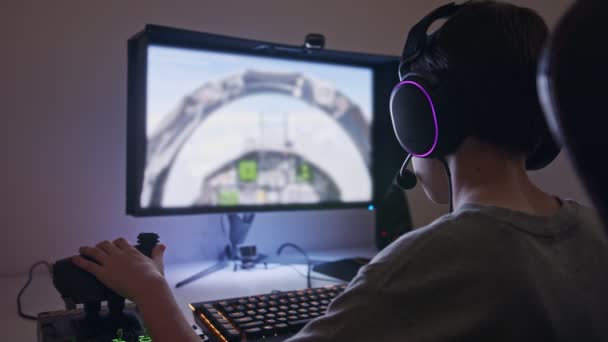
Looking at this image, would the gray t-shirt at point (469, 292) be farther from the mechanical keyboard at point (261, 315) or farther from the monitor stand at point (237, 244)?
the monitor stand at point (237, 244)

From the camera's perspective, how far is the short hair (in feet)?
1.90

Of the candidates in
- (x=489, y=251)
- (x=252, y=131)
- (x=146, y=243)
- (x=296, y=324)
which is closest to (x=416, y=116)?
(x=489, y=251)

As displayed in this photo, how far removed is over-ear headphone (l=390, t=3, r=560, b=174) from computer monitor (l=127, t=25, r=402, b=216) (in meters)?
0.52

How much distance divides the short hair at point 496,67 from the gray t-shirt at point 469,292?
0.11 meters

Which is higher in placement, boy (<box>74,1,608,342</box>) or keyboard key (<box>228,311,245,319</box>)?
boy (<box>74,1,608,342</box>)

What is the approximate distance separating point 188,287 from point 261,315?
0.35m

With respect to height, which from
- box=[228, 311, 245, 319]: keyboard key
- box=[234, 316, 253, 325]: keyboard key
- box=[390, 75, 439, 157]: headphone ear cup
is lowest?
box=[234, 316, 253, 325]: keyboard key

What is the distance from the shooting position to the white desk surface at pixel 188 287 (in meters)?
0.84

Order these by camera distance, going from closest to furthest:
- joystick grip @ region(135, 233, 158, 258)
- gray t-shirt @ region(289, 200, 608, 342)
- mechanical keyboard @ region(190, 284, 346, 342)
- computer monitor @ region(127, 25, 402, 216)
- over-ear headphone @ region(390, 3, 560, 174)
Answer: gray t-shirt @ region(289, 200, 608, 342), over-ear headphone @ region(390, 3, 560, 174), mechanical keyboard @ region(190, 284, 346, 342), joystick grip @ region(135, 233, 158, 258), computer monitor @ region(127, 25, 402, 216)

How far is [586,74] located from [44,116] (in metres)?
1.13

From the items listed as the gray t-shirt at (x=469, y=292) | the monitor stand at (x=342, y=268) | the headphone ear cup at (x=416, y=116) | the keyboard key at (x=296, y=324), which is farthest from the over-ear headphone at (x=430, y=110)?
the monitor stand at (x=342, y=268)

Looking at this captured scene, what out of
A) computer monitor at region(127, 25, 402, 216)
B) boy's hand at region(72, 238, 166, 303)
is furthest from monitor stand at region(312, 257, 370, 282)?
boy's hand at region(72, 238, 166, 303)

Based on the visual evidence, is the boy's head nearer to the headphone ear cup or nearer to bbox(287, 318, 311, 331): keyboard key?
the headphone ear cup

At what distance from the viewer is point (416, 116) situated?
0.67 meters
